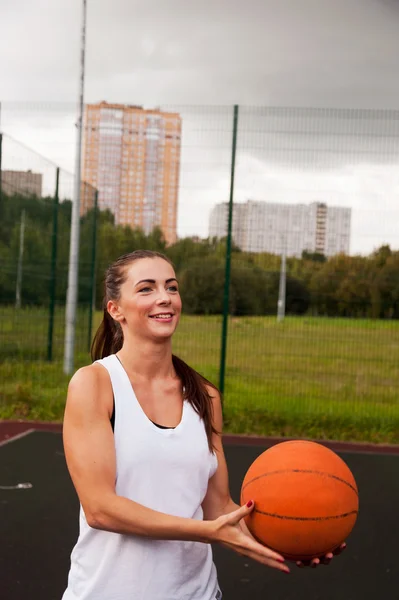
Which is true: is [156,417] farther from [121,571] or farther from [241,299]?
[241,299]

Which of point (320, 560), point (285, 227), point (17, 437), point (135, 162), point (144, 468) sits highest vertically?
point (135, 162)

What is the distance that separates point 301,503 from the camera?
79.8 inches

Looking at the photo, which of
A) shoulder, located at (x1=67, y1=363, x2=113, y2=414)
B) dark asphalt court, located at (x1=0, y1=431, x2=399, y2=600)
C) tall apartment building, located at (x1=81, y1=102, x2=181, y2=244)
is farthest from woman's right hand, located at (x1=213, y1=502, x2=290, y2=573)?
tall apartment building, located at (x1=81, y1=102, x2=181, y2=244)

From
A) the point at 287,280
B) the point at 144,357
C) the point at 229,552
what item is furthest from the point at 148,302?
the point at 287,280

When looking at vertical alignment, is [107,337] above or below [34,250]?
below

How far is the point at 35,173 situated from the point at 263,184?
9.20 ft

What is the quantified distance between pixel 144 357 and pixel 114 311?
16 centimetres

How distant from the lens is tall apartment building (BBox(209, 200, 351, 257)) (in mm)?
7781

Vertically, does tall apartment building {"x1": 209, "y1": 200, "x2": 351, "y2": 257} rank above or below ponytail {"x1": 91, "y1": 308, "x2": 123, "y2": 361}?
above

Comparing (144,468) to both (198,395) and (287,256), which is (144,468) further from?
(287,256)

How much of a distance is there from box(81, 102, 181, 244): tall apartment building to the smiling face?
595 centimetres

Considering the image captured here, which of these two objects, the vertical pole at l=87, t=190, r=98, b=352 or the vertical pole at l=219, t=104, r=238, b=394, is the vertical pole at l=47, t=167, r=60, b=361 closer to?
the vertical pole at l=87, t=190, r=98, b=352

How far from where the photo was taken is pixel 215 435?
2080mm

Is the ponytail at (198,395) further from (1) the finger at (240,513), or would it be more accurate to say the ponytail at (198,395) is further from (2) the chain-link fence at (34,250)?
(2) the chain-link fence at (34,250)
